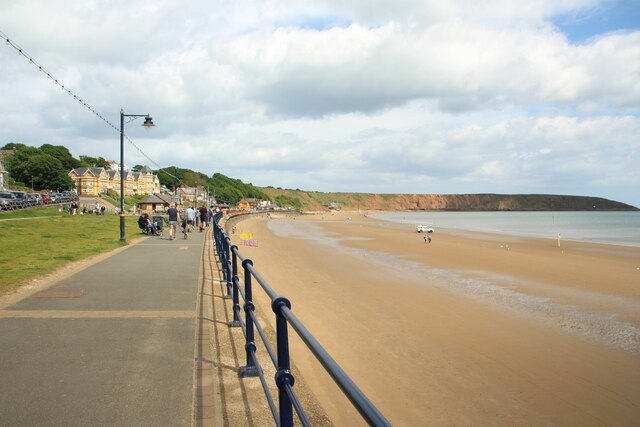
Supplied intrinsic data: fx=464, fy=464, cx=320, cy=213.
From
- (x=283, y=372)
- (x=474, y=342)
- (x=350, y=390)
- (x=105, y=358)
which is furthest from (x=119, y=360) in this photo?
(x=474, y=342)

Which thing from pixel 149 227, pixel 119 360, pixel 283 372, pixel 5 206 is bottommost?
pixel 119 360

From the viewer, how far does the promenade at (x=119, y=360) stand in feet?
12.1

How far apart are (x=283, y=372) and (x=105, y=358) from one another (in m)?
3.25

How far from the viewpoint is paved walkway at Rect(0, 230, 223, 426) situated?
3691 millimetres

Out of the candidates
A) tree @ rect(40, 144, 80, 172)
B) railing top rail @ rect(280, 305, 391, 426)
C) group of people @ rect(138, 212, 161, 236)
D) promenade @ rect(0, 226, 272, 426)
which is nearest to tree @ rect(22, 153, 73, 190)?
tree @ rect(40, 144, 80, 172)

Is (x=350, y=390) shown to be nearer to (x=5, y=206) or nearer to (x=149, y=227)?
(x=149, y=227)

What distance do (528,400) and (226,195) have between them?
491 feet

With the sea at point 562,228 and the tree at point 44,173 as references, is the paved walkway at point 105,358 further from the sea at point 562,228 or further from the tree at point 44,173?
the tree at point 44,173

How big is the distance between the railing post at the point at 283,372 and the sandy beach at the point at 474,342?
3126 mm

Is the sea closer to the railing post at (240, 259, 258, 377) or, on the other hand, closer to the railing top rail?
the railing post at (240, 259, 258, 377)

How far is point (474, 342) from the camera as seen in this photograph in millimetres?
8695

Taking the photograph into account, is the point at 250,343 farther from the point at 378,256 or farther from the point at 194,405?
the point at 378,256

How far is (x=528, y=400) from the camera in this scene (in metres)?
6.25

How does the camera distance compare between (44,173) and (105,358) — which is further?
(44,173)
